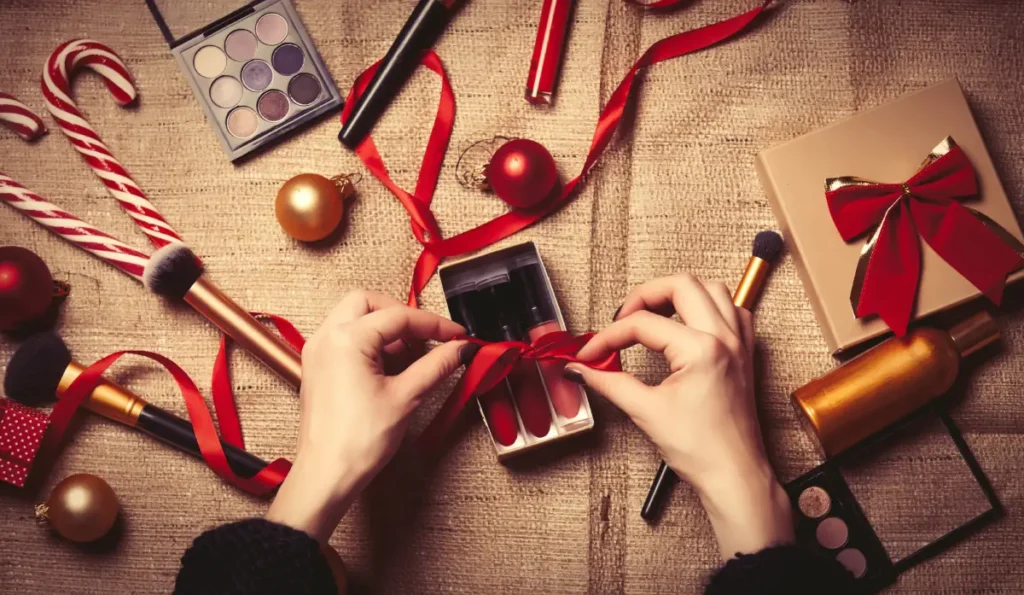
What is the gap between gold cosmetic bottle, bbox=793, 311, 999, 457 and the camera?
75cm

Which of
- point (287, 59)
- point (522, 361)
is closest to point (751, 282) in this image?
point (522, 361)

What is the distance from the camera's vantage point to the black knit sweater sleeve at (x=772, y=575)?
1.92 ft

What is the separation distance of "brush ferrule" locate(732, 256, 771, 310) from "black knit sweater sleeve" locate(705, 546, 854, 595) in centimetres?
27

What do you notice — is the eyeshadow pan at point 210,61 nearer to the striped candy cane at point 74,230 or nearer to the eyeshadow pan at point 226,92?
the eyeshadow pan at point 226,92

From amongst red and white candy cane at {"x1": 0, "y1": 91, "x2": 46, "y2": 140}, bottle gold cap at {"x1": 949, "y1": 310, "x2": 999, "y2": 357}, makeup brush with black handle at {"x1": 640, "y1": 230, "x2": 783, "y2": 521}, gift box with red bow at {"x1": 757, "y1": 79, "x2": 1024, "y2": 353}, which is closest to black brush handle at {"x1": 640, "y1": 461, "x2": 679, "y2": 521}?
makeup brush with black handle at {"x1": 640, "y1": 230, "x2": 783, "y2": 521}

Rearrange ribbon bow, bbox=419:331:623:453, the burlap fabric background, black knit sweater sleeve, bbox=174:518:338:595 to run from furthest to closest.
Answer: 1. the burlap fabric background
2. ribbon bow, bbox=419:331:623:453
3. black knit sweater sleeve, bbox=174:518:338:595

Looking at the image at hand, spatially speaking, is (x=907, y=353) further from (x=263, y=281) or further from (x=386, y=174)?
(x=263, y=281)

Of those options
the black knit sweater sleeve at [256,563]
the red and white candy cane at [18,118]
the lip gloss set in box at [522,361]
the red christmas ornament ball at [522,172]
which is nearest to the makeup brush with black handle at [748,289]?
the lip gloss set in box at [522,361]

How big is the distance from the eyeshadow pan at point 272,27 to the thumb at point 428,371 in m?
0.44

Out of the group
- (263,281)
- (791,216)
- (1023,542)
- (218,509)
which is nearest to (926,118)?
(791,216)

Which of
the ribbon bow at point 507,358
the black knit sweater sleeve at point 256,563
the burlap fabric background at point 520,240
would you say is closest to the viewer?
the black knit sweater sleeve at point 256,563

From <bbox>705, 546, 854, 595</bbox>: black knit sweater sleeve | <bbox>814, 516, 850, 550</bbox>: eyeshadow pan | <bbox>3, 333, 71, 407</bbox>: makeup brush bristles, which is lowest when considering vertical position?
<bbox>814, 516, 850, 550</bbox>: eyeshadow pan

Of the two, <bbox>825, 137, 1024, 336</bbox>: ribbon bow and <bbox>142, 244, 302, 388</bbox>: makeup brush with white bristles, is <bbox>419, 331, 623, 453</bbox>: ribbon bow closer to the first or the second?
<bbox>142, 244, 302, 388</bbox>: makeup brush with white bristles

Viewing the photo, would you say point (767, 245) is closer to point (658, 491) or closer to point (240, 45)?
point (658, 491)
